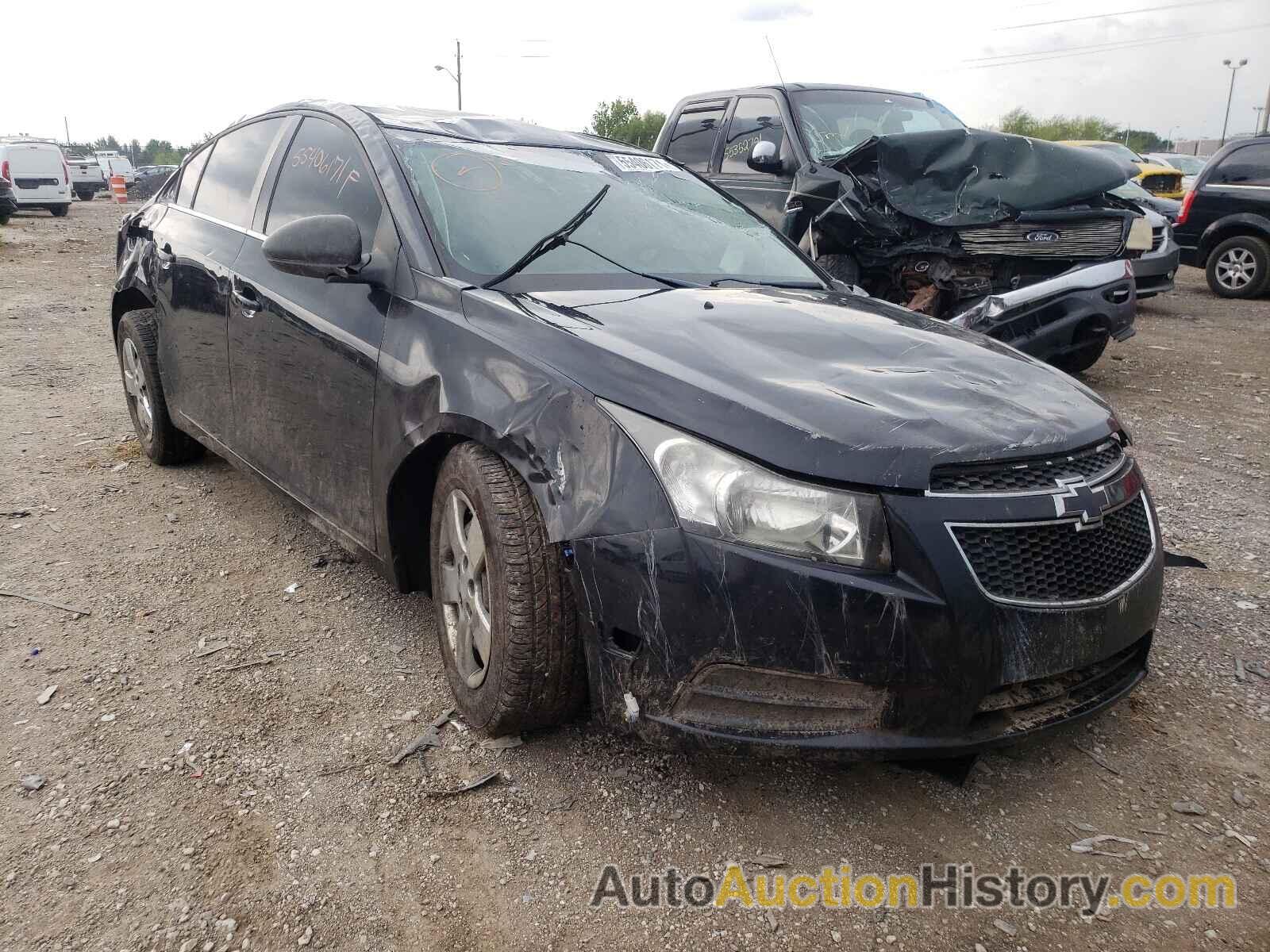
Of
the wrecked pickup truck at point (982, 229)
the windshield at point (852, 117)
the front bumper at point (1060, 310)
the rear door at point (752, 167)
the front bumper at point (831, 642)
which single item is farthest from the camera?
the windshield at point (852, 117)

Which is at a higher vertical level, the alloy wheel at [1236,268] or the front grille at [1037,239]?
the front grille at [1037,239]

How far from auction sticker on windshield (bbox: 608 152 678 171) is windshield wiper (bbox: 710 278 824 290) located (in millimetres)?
702

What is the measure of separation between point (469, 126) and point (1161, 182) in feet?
53.8

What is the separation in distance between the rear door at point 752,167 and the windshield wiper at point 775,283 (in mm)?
3528

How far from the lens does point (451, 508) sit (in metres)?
2.51

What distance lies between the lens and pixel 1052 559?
202 cm

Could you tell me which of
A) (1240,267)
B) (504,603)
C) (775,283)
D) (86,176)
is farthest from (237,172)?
(86,176)

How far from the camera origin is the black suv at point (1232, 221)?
10.6m

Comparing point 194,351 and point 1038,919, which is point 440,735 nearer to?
point 1038,919

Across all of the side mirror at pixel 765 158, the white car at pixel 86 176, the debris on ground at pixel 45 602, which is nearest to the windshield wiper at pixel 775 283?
the debris on ground at pixel 45 602

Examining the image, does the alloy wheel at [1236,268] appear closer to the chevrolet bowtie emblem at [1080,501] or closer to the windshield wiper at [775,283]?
the windshield wiper at [775,283]

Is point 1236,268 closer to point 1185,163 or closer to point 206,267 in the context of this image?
point 206,267

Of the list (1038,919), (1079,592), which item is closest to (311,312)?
(1079,592)

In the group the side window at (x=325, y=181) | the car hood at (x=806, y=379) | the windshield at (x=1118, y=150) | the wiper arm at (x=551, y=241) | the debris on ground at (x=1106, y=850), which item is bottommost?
the debris on ground at (x=1106, y=850)
